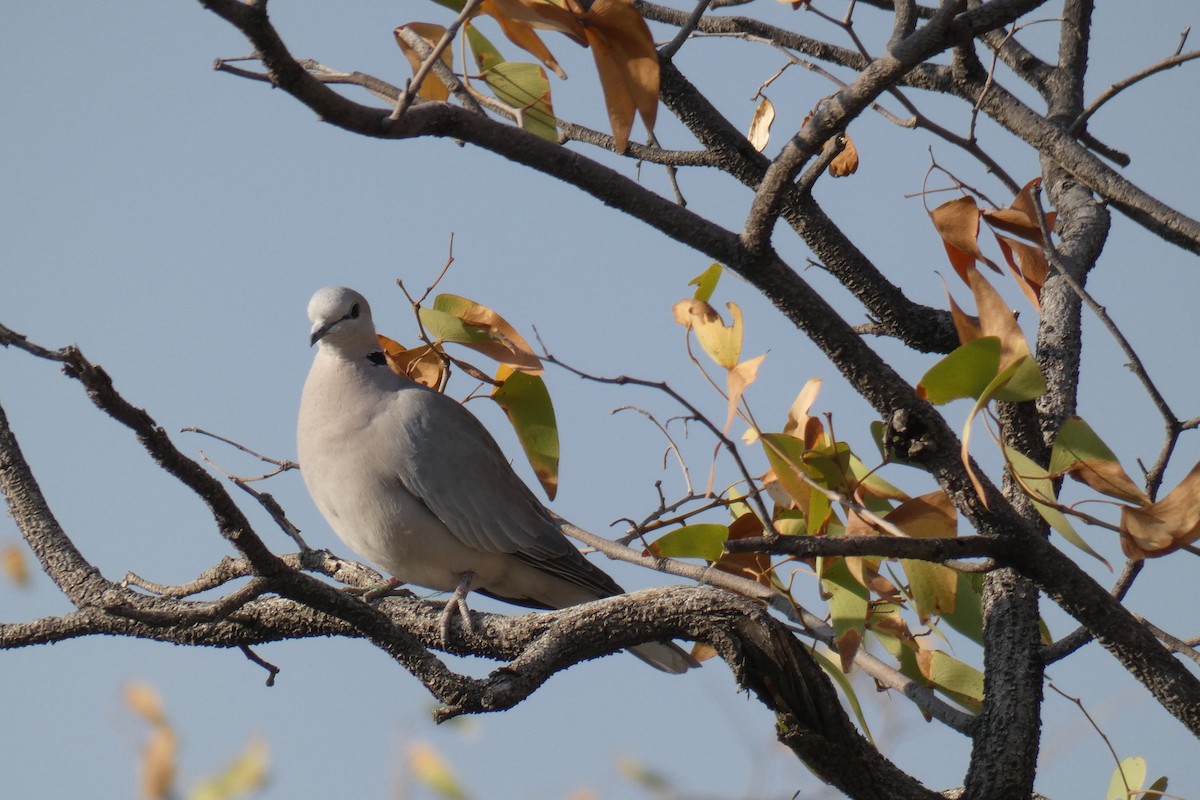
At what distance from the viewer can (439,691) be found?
2.08 m

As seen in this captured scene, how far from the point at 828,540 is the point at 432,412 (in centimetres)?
180

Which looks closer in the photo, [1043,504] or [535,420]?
[1043,504]

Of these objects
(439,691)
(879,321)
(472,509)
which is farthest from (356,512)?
(879,321)

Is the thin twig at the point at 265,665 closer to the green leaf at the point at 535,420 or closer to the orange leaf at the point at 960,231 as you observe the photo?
the green leaf at the point at 535,420

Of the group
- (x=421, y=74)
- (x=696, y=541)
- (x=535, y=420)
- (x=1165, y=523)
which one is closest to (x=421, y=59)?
(x=535, y=420)

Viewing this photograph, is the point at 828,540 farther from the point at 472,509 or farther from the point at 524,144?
the point at 472,509

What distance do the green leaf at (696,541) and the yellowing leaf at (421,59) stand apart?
99 cm

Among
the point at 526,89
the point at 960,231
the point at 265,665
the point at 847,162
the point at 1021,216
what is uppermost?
the point at 847,162

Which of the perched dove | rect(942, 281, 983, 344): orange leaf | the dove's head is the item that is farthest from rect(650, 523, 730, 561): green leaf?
the dove's head

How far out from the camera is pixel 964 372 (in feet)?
5.98

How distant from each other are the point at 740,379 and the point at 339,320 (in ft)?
5.65

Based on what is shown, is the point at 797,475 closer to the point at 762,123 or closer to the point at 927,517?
the point at 927,517

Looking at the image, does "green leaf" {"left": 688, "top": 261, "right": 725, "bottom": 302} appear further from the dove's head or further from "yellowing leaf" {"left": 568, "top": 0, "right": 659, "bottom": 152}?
the dove's head

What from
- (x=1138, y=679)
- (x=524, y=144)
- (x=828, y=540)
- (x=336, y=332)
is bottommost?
(x=828, y=540)
